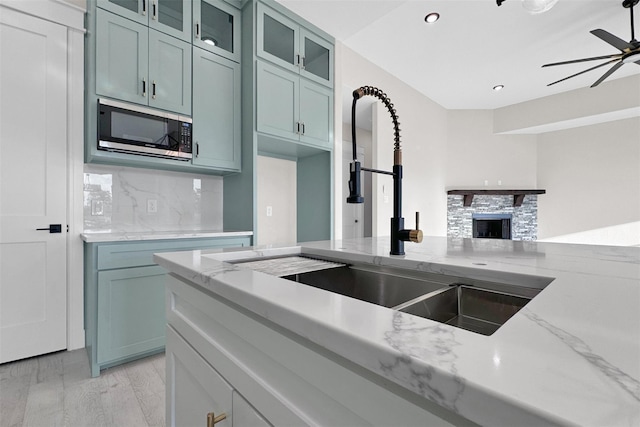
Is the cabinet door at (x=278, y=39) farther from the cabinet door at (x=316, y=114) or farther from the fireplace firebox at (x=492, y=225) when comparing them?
the fireplace firebox at (x=492, y=225)

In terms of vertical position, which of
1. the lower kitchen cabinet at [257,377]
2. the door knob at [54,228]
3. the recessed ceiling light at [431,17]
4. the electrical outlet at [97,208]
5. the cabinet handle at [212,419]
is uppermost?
the recessed ceiling light at [431,17]

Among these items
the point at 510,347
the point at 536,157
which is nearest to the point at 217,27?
the point at 510,347

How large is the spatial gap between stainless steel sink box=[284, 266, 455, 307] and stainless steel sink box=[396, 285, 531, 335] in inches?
2.5

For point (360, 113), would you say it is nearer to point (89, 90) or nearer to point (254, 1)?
point (254, 1)

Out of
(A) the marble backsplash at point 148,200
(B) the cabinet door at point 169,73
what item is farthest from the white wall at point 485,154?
(B) the cabinet door at point 169,73

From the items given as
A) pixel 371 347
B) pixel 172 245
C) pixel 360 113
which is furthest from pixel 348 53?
pixel 371 347

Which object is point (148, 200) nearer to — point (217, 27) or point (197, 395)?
point (217, 27)

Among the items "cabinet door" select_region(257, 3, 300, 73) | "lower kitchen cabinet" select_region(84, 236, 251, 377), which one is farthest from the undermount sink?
"cabinet door" select_region(257, 3, 300, 73)

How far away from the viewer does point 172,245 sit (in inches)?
85.4

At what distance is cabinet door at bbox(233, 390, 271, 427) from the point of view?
573 mm

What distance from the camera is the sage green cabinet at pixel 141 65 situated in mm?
2041

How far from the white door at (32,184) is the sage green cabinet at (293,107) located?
4.71ft

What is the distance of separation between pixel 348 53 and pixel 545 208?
15.4ft

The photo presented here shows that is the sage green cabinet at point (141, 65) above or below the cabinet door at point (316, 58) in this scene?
below
